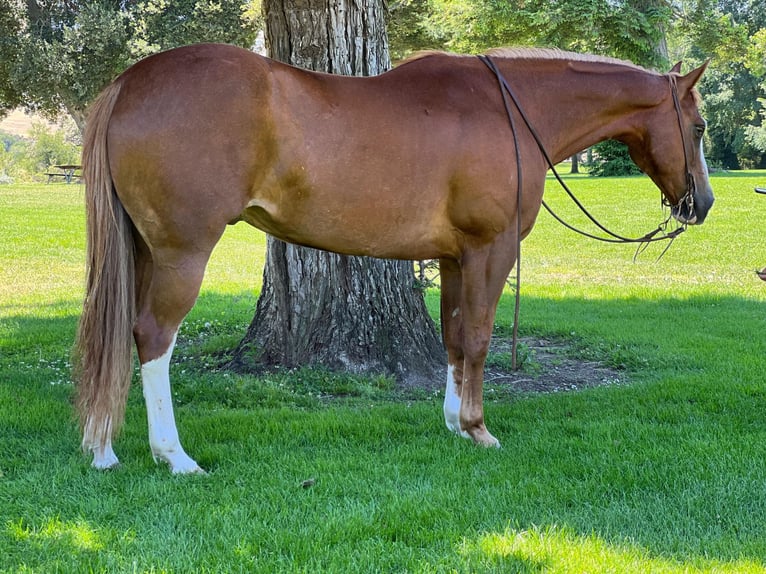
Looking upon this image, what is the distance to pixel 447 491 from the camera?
3.44 m

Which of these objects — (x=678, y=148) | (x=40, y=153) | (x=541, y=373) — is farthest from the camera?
(x=40, y=153)

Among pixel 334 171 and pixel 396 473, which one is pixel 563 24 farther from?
pixel 396 473

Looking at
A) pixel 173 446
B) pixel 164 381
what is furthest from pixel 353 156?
pixel 173 446

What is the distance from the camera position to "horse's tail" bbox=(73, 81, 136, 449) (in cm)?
355

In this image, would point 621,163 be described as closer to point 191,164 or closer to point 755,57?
point 755,57

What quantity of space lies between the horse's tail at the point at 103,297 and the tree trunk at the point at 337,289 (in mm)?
2177

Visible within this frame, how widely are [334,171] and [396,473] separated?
1.54m

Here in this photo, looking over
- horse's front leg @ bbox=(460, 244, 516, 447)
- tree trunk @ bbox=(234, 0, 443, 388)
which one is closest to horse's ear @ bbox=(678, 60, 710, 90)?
horse's front leg @ bbox=(460, 244, 516, 447)

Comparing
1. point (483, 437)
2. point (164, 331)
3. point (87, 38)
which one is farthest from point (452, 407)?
point (87, 38)

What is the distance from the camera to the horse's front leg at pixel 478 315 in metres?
4.18

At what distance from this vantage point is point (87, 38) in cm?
2486

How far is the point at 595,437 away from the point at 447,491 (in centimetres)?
123

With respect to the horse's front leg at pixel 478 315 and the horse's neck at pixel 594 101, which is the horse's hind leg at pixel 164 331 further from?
the horse's neck at pixel 594 101

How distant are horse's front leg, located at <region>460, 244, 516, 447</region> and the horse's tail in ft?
5.94
